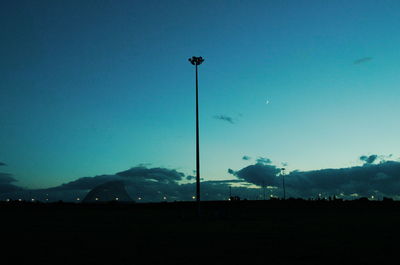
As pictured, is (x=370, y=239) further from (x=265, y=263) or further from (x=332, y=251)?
(x=265, y=263)

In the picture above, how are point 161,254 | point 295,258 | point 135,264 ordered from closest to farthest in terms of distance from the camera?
1. point 135,264
2. point 295,258
3. point 161,254

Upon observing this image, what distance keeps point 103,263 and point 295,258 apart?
5785mm

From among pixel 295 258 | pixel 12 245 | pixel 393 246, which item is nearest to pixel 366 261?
pixel 295 258

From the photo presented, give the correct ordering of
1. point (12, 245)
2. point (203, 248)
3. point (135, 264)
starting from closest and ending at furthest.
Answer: point (135, 264) → point (203, 248) → point (12, 245)

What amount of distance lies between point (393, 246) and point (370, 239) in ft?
9.21

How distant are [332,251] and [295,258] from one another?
229 centimetres

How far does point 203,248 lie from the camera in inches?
591

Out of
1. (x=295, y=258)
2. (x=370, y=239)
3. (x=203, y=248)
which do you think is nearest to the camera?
(x=295, y=258)

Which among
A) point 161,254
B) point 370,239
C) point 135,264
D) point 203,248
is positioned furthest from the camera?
point 370,239

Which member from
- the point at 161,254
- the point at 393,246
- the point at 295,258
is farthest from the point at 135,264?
the point at 393,246

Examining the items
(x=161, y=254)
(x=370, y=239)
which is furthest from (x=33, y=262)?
(x=370, y=239)

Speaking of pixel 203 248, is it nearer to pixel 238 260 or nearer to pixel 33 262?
pixel 238 260

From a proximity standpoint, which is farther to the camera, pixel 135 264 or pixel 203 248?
pixel 203 248

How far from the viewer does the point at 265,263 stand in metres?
11.7
